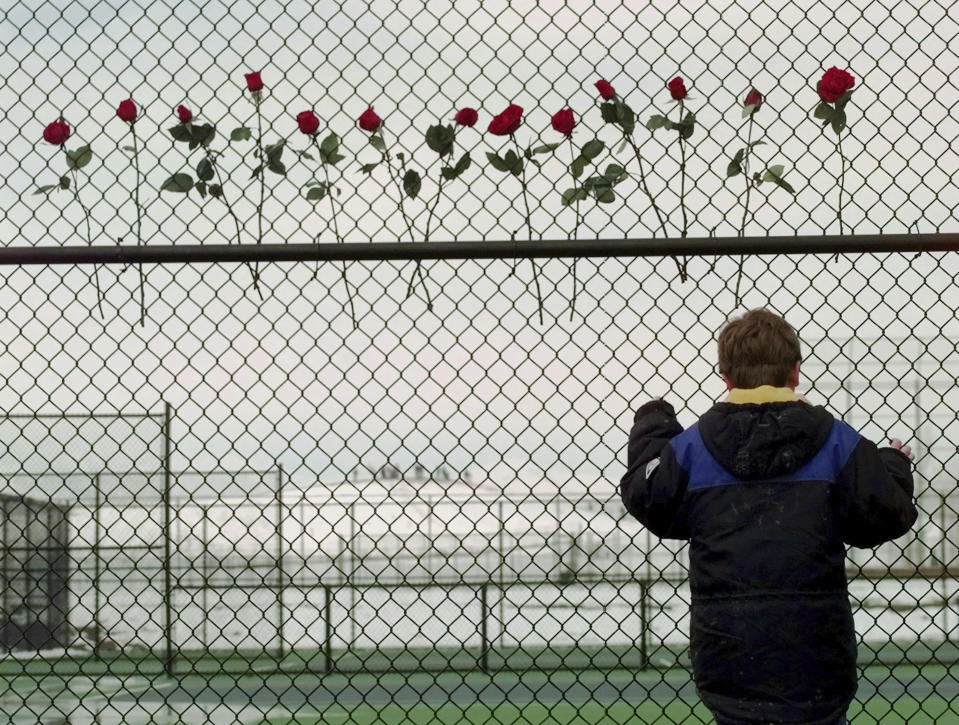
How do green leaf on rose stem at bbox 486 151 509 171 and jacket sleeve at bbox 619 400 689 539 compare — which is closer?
jacket sleeve at bbox 619 400 689 539

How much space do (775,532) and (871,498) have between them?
0.20 meters

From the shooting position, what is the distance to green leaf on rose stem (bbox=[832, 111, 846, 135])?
3.34 metres

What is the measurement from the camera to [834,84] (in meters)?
3.25

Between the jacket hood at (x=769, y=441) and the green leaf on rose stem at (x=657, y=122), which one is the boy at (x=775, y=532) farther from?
the green leaf on rose stem at (x=657, y=122)

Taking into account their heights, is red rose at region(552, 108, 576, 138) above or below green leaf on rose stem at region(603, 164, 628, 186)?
above

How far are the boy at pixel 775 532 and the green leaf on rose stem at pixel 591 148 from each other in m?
0.90

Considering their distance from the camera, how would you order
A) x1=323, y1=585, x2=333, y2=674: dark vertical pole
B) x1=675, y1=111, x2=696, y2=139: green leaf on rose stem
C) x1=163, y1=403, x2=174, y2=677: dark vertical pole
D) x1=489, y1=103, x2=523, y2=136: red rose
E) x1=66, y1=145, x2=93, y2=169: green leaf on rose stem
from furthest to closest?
x1=323, y1=585, x2=333, y2=674: dark vertical pole
x1=163, y1=403, x2=174, y2=677: dark vertical pole
x1=66, y1=145, x2=93, y2=169: green leaf on rose stem
x1=675, y1=111, x2=696, y2=139: green leaf on rose stem
x1=489, y1=103, x2=523, y2=136: red rose

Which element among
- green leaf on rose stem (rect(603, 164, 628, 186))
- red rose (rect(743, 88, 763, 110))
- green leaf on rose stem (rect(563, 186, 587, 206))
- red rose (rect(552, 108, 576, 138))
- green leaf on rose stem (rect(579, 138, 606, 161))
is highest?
red rose (rect(743, 88, 763, 110))

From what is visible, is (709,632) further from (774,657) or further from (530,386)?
(530,386)

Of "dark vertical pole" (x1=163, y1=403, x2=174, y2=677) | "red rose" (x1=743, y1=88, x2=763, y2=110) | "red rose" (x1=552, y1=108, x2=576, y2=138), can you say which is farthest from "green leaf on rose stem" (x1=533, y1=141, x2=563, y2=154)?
"dark vertical pole" (x1=163, y1=403, x2=174, y2=677)

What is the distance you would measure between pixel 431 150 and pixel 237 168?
1.80 feet

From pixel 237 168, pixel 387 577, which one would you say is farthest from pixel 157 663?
pixel 237 168

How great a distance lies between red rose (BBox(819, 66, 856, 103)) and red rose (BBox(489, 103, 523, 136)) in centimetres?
82

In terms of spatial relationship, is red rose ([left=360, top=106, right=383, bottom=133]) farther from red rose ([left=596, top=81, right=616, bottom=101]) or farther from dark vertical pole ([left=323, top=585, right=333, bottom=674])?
dark vertical pole ([left=323, top=585, right=333, bottom=674])
